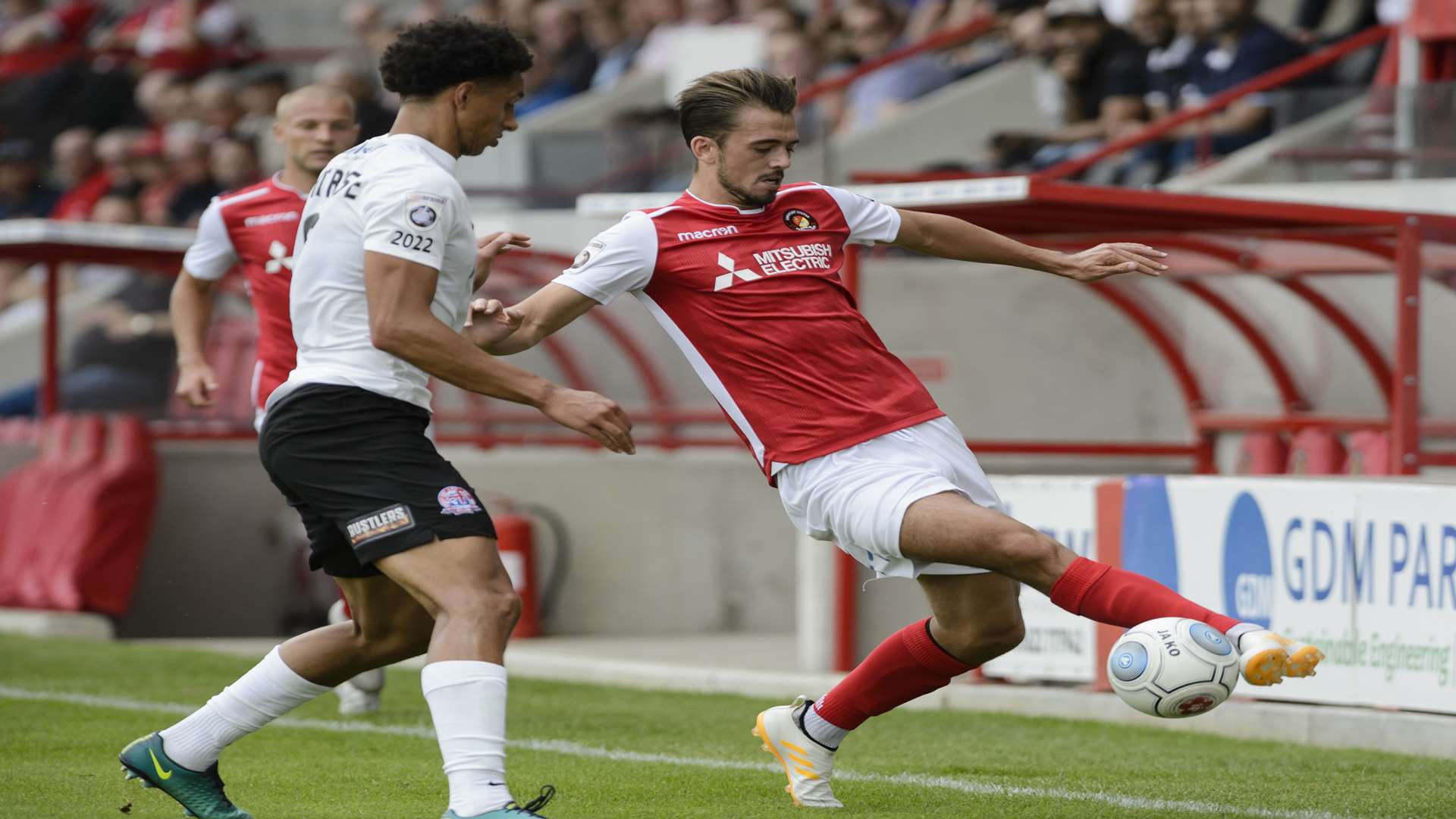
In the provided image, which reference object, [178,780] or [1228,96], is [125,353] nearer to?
[1228,96]

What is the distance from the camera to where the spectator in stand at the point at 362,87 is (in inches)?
606

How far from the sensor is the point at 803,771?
615 centimetres

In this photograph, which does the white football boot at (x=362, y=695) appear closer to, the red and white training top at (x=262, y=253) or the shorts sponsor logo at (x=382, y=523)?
the red and white training top at (x=262, y=253)

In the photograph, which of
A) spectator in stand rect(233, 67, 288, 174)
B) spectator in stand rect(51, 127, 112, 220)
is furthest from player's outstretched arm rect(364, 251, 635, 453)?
spectator in stand rect(51, 127, 112, 220)

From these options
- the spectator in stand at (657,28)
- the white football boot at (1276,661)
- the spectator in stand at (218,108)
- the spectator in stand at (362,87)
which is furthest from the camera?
the spectator in stand at (218,108)

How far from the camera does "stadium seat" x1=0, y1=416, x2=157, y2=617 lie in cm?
1271

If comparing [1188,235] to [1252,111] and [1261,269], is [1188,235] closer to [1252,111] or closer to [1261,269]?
[1261,269]

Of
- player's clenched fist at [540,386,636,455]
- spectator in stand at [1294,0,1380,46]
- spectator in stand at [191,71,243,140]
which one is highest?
spectator in stand at [191,71,243,140]

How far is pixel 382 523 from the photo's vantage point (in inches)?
199

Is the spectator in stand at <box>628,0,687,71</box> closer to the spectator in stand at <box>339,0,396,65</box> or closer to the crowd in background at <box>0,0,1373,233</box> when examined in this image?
the crowd in background at <box>0,0,1373,233</box>

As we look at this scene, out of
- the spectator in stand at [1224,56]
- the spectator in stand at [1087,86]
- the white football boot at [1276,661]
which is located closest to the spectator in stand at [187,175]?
the spectator in stand at [1087,86]

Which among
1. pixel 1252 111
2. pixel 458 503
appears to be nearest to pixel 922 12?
pixel 1252 111

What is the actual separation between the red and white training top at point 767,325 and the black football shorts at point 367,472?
824 mm

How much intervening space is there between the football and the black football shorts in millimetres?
1557
